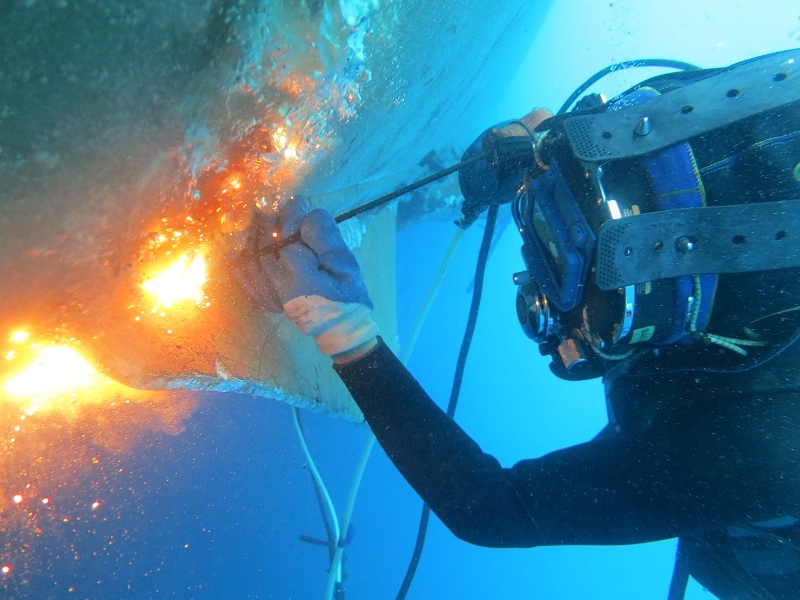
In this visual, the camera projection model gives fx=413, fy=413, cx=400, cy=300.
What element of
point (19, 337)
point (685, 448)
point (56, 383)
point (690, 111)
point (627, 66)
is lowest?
point (685, 448)

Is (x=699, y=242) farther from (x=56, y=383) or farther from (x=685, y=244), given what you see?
(x=56, y=383)

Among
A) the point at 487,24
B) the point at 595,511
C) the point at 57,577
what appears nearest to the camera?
the point at 595,511

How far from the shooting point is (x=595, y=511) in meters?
1.23

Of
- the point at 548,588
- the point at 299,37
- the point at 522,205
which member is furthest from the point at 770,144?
the point at 548,588

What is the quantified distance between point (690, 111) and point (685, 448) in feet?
3.10

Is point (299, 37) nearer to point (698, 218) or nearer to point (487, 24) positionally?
point (698, 218)

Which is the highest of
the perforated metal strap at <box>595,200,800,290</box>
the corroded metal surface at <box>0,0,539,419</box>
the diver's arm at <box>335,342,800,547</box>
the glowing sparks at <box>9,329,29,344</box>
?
the corroded metal surface at <box>0,0,539,419</box>

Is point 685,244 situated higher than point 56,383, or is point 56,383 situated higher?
point 56,383

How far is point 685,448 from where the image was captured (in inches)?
46.8

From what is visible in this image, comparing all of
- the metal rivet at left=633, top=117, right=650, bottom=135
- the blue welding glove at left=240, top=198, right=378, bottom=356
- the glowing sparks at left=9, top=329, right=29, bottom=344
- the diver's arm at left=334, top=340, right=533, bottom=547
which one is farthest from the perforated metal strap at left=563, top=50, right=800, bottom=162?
the glowing sparks at left=9, top=329, right=29, bottom=344

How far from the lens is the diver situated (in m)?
1.08

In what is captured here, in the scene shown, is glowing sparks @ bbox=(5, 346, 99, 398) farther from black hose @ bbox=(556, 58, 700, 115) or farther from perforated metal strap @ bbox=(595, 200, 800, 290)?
black hose @ bbox=(556, 58, 700, 115)

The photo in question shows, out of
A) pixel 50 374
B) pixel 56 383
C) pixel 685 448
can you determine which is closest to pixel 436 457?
pixel 685 448

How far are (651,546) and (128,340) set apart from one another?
1185cm
